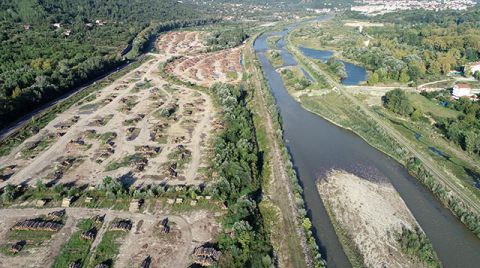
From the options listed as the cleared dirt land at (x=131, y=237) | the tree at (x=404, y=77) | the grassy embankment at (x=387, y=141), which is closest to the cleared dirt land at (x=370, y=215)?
the grassy embankment at (x=387, y=141)

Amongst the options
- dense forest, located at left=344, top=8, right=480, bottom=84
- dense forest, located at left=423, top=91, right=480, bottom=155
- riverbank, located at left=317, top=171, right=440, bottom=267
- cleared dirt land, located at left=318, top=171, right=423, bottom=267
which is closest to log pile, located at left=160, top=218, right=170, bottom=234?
riverbank, located at left=317, top=171, right=440, bottom=267

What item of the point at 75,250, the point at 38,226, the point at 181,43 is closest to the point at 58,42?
the point at 181,43

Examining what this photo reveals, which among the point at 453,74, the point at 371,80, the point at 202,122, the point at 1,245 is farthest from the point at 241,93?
the point at 453,74

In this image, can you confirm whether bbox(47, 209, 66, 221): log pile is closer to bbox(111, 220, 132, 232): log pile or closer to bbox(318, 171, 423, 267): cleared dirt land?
bbox(111, 220, 132, 232): log pile

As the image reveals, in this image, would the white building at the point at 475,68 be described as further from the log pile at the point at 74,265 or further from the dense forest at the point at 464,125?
the log pile at the point at 74,265

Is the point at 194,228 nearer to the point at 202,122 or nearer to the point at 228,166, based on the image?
the point at 228,166

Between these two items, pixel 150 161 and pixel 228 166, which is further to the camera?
pixel 150 161
